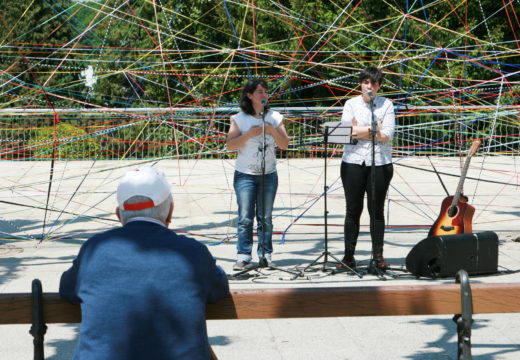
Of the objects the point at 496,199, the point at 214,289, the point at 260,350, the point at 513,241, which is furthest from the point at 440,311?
the point at 496,199

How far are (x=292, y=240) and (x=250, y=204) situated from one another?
1.68 metres

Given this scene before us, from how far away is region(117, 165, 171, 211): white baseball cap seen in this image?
257 centimetres

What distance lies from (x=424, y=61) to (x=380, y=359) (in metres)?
16.5

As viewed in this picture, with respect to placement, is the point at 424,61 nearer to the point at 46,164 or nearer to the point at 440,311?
the point at 46,164

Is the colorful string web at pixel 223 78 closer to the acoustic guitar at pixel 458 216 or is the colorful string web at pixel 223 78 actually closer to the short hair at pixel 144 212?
the acoustic guitar at pixel 458 216

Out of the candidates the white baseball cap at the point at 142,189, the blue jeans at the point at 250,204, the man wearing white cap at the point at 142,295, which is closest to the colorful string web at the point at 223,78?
the blue jeans at the point at 250,204

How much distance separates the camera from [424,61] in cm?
1989

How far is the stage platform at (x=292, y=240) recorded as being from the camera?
15.1 feet

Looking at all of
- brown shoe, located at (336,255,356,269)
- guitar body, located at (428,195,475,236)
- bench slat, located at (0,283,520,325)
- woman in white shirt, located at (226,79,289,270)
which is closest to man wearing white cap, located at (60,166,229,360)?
bench slat, located at (0,283,520,325)

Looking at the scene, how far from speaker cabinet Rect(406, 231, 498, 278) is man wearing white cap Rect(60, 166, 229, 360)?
377 cm

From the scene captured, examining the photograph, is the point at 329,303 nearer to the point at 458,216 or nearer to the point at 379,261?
the point at 379,261

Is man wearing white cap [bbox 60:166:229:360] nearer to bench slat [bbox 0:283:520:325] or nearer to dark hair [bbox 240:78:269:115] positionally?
bench slat [bbox 0:283:520:325]

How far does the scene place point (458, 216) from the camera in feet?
21.6

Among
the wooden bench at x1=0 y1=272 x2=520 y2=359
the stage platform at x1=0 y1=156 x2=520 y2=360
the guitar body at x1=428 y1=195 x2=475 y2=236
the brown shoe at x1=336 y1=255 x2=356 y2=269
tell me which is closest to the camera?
the wooden bench at x1=0 y1=272 x2=520 y2=359
